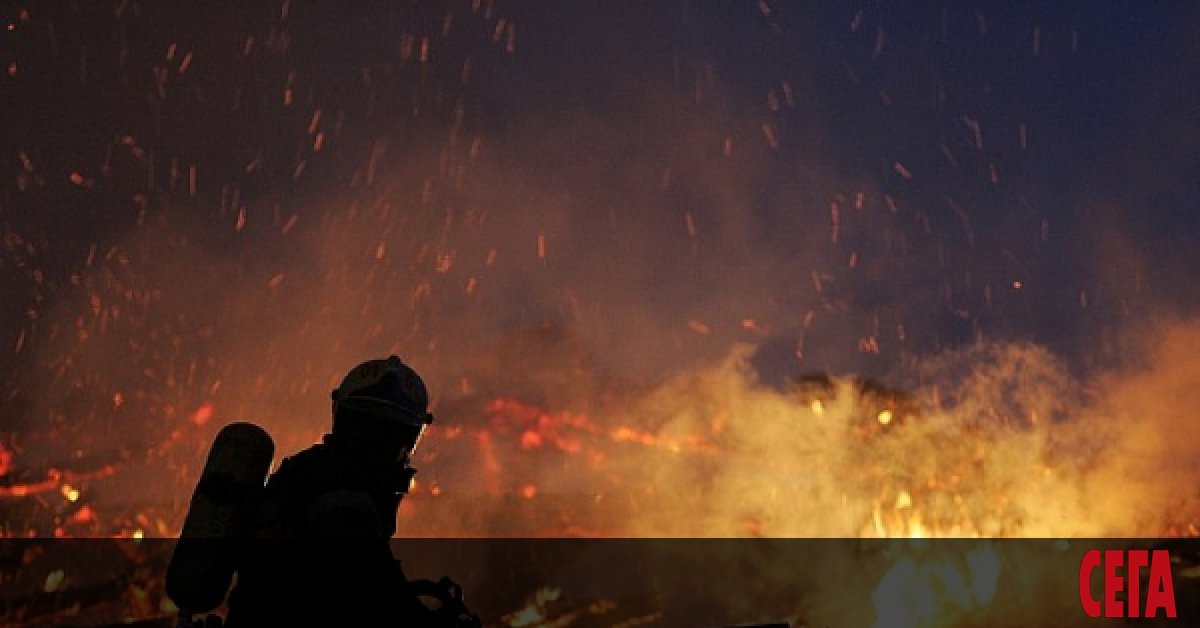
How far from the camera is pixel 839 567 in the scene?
20.4 m

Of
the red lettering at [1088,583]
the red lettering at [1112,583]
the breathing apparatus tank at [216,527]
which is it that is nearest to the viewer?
the breathing apparatus tank at [216,527]

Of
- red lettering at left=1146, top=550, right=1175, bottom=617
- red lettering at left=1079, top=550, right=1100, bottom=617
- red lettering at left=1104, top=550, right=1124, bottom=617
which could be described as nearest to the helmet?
red lettering at left=1146, top=550, right=1175, bottom=617

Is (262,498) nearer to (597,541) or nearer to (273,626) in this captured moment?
(273,626)

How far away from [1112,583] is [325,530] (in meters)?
18.2

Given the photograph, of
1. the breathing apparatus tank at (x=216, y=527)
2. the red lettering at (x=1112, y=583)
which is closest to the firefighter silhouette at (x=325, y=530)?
the breathing apparatus tank at (x=216, y=527)

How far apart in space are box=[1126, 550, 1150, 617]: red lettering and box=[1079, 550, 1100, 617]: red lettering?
0.66 meters

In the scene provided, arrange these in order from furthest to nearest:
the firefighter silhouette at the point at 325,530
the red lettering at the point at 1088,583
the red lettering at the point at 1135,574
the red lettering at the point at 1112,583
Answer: the red lettering at the point at 1088,583 → the red lettering at the point at 1112,583 → the red lettering at the point at 1135,574 → the firefighter silhouette at the point at 325,530

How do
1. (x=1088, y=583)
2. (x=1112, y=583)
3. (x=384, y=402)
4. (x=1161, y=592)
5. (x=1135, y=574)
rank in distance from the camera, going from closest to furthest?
(x=384, y=402), (x=1161, y=592), (x=1135, y=574), (x=1112, y=583), (x=1088, y=583)

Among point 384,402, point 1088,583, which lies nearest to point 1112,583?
point 1088,583

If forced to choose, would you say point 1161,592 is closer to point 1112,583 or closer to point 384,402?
point 1112,583

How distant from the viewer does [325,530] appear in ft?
9.64

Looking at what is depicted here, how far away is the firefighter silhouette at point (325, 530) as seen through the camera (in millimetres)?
2855

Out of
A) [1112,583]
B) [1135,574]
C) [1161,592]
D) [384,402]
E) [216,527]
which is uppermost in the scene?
[1135,574]

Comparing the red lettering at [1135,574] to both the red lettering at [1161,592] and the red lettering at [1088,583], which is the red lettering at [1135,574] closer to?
the red lettering at [1161,592]
